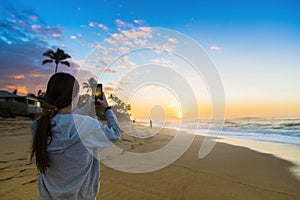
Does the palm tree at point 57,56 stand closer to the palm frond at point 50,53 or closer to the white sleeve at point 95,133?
the palm frond at point 50,53

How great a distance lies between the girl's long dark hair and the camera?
1511 millimetres

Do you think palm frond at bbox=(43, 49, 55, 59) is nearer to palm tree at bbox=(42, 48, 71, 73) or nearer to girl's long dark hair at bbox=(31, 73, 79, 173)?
palm tree at bbox=(42, 48, 71, 73)

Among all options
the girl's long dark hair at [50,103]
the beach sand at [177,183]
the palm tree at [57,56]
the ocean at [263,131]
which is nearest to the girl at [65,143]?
the girl's long dark hair at [50,103]

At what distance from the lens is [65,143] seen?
152 centimetres

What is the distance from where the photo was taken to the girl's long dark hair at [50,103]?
151 centimetres

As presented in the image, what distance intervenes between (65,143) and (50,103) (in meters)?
0.33

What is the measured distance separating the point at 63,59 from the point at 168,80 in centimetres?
3359

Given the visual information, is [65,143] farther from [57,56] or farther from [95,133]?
[57,56]

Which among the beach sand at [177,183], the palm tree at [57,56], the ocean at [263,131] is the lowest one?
the beach sand at [177,183]

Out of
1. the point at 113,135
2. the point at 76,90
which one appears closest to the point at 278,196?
the point at 113,135

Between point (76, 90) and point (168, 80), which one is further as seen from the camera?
point (168, 80)

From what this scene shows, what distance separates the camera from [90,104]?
1.91 m

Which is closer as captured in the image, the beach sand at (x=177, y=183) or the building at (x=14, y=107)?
the beach sand at (x=177, y=183)

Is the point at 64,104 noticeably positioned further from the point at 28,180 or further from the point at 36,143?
the point at 28,180
